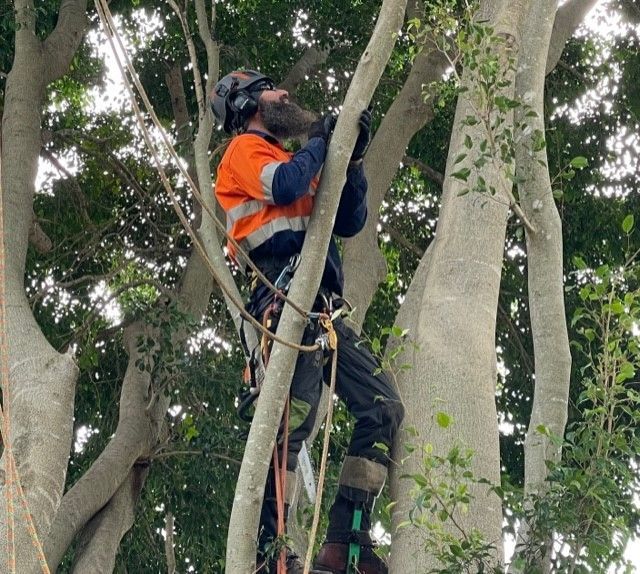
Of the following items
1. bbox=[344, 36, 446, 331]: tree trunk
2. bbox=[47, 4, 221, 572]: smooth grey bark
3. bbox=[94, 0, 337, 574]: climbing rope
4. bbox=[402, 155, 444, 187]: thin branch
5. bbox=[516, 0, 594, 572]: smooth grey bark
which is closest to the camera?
bbox=[94, 0, 337, 574]: climbing rope

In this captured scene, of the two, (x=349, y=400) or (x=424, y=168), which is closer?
(x=349, y=400)

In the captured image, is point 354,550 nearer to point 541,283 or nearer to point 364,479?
point 364,479

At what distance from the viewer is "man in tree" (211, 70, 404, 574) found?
4605mm

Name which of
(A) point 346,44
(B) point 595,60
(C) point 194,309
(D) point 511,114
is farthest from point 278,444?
(B) point 595,60

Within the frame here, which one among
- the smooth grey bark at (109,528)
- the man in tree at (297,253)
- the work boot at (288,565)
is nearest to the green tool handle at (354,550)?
the man in tree at (297,253)

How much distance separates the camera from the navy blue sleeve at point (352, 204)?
4.84m

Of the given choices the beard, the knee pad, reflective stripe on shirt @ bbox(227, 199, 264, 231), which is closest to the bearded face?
the beard

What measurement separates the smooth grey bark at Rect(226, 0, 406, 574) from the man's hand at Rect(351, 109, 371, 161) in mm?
43

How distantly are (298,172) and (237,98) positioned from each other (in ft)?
2.32

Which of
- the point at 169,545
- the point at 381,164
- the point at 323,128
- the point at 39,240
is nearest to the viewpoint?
the point at 323,128

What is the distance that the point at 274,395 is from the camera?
3.87 metres

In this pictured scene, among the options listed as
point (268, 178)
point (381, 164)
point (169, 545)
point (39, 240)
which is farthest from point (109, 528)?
point (268, 178)

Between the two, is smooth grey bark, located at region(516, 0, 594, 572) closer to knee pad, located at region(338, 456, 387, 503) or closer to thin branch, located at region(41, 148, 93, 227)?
knee pad, located at region(338, 456, 387, 503)

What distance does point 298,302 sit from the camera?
157 inches
